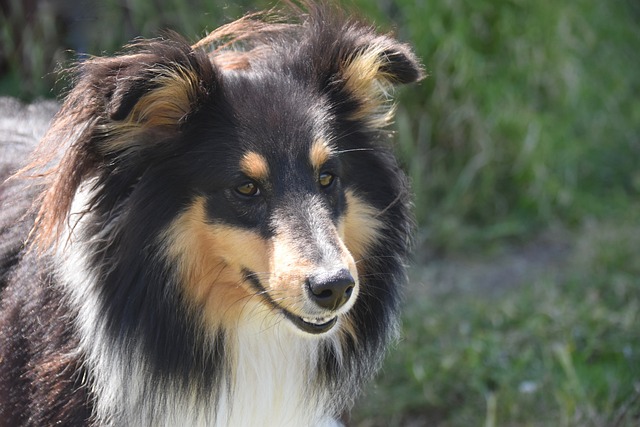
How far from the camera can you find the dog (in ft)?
9.45

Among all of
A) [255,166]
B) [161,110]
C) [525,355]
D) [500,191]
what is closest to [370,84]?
[255,166]

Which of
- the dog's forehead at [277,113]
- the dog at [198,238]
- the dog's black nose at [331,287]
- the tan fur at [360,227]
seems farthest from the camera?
the tan fur at [360,227]

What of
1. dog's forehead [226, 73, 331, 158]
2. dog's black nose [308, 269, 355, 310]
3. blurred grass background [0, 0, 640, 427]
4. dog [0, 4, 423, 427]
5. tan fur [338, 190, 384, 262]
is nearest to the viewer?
dog's black nose [308, 269, 355, 310]

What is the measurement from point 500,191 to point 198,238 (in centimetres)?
393

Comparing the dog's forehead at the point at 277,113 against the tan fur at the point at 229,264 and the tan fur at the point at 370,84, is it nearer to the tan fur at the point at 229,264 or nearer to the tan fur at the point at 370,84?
the tan fur at the point at 370,84

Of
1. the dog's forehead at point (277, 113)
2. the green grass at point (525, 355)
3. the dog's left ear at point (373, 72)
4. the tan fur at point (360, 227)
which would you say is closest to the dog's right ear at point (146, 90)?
the dog's forehead at point (277, 113)

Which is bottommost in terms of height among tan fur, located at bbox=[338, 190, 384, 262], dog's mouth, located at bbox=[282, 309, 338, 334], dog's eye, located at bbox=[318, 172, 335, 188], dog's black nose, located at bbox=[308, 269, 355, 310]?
dog's mouth, located at bbox=[282, 309, 338, 334]

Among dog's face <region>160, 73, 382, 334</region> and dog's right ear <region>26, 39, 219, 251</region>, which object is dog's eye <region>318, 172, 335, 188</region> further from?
dog's right ear <region>26, 39, 219, 251</region>

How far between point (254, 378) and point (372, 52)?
3.81 feet

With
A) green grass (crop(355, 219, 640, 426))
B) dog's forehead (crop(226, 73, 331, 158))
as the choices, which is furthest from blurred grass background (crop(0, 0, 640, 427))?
→ dog's forehead (crop(226, 73, 331, 158))

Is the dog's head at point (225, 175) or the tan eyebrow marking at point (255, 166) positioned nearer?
the dog's head at point (225, 175)

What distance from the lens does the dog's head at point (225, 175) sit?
Answer: 9.24 feet

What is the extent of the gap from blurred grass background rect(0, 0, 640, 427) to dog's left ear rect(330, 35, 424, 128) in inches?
64.7

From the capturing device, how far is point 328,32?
3258mm
